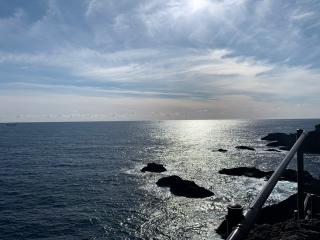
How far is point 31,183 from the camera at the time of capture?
220ft

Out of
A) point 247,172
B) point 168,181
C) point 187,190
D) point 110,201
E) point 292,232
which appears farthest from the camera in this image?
point 247,172

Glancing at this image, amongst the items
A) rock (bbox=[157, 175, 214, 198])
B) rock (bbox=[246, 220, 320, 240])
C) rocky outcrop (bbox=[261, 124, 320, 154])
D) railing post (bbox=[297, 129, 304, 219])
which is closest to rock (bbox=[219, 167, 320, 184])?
rocky outcrop (bbox=[261, 124, 320, 154])

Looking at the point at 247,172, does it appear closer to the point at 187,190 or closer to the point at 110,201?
the point at 187,190

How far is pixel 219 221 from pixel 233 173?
→ 34922 mm

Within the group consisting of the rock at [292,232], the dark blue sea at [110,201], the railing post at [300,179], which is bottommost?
the dark blue sea at [110,201]

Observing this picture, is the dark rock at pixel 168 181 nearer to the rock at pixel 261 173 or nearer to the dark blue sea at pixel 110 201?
the dark blue sea at pixel 110 201

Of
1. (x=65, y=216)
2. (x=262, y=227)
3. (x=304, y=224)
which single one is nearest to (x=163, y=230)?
(x=65, y=216)

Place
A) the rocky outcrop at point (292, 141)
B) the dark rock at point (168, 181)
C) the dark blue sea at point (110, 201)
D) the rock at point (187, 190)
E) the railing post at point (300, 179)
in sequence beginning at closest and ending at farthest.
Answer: the railing post at point (300, 179) < the dark blue sea at point (110, 201) < the rock at point (187, 190) < the dark rock at point (168, 181) < the rocky outcrop at point (292, 141)

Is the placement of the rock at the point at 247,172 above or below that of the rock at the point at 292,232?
below

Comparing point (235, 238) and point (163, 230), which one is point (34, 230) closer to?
point (163, 230)

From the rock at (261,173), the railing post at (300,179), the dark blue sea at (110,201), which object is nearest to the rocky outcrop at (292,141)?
the rock at (261,173)

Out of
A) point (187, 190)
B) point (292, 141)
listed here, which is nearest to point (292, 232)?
point (187, 190)

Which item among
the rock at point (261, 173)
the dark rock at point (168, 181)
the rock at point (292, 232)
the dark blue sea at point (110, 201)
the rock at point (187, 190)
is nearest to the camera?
the rock at point (292, 232)

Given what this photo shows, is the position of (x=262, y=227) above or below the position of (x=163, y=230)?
above
